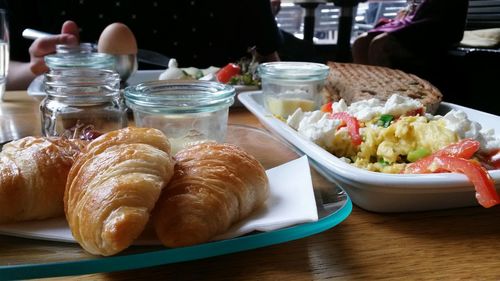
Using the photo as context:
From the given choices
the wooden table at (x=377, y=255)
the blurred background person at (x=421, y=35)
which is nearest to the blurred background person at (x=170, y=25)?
the blurred background person at (x=421, y=35)

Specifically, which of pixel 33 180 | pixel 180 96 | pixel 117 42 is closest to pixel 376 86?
pixel 180 96

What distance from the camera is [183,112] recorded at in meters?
0.75

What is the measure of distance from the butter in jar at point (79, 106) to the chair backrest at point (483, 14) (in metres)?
2.92

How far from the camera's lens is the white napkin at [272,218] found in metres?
0.48

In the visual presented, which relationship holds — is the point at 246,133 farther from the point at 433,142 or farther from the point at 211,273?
the point at 211,273

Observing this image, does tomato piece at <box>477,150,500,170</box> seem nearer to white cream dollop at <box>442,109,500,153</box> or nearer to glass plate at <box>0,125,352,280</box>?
white cream dollop at <box>442,109,500,153</box>

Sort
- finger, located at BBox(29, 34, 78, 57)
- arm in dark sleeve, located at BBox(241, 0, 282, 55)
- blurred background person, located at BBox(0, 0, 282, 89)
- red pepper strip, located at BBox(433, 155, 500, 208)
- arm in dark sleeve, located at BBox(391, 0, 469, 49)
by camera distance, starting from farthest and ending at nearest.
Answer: arm in dark sleeve, located at BBox(391, 0, 469, 49)
arm in dark sleeve, located at BBox(241, 0, 282, 55)
blurred background person, located at BBox(0, 0, 282, 89)
finger, located at BBox(29, 34, 78, 57)
red pepper strip, located at BBox(433, 155, 500, 208)

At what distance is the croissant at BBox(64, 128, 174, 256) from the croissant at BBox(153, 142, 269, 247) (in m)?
0.02

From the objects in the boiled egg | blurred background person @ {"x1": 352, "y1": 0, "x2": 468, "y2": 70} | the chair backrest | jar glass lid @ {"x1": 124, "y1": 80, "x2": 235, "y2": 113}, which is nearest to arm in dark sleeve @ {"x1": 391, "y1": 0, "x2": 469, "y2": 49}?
blurred background person @ {"x1": 352, "y1": 0, "x2": 468, "y2": 70}

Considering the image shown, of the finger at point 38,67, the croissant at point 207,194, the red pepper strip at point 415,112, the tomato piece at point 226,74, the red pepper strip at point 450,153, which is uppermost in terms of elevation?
the croissant at point 207,194

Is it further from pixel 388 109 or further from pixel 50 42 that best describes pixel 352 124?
pixel 50 42

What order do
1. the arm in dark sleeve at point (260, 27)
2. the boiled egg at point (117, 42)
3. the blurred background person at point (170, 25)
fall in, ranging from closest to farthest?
the boiled egg at point (117, 42) → the blurred background person at point (170, 25) → the arm in dark sleeve at point (260, 27)

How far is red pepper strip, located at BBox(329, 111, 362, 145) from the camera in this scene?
2.66ft

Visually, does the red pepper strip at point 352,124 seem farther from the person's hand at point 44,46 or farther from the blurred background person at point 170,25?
the blurred background person at point 170,25
